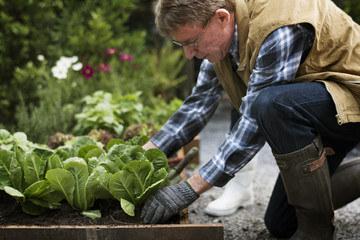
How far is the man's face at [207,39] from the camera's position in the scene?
1.83 m

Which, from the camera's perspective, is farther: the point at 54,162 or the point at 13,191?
the point at 54,162

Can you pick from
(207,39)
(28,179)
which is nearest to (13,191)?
(28,179)

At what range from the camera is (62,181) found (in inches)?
72.6

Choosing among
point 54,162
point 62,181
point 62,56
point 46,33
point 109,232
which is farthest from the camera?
point 46,33

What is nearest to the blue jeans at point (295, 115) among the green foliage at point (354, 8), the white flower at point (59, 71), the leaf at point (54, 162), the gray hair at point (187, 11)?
the gray hair at point (187, 11)

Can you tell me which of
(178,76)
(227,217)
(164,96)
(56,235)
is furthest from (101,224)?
(178,76)

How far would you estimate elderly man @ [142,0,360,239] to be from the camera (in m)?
1.72

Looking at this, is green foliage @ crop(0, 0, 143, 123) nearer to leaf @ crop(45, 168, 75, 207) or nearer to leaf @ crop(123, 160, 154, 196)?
leaf @ crop(45, 168, 75, 207)

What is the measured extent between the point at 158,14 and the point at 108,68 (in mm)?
2721

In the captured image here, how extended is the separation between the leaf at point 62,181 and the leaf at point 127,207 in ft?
0.81

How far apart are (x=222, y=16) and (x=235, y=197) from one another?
1.39m

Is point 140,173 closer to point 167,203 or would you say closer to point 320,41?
point 167,203

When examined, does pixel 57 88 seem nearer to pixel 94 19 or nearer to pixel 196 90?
pixel 94 19

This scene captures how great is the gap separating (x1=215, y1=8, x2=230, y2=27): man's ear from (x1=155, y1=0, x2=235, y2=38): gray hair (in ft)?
0.07
